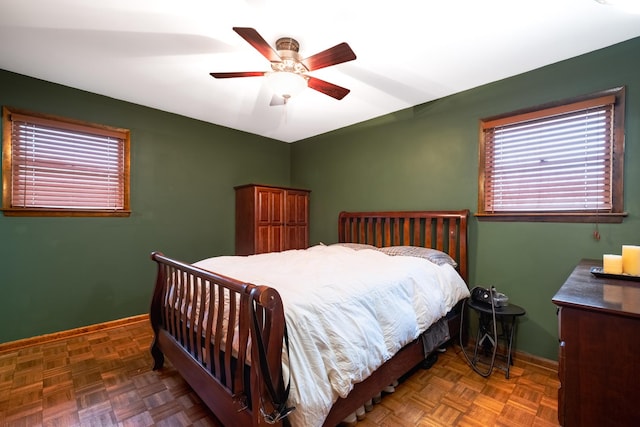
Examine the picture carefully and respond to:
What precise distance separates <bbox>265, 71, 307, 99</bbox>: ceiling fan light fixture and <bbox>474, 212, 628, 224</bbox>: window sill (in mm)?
2063

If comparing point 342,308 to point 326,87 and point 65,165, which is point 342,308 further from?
point 65,165

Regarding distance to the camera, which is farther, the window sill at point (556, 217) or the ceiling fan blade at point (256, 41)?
the window sill at point (556, 217)

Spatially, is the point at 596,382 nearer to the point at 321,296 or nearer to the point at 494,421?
the point at 494,421

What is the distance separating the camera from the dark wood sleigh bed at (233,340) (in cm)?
119

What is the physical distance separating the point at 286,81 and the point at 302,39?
0.36 metres

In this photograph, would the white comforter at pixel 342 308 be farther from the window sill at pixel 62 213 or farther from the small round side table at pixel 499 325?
the window sill at pixel 62 213

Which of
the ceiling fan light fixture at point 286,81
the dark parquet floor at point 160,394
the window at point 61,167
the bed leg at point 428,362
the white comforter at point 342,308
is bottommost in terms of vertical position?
the dark parquet floor at point 160,394

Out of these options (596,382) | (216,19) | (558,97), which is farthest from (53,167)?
(558,97)

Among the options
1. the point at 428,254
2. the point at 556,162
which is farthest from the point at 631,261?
the point at 428,254

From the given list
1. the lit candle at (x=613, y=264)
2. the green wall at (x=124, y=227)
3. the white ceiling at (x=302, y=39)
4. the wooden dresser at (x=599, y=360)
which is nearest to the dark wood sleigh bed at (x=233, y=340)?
the wooden dresser at (x=599, y=360)

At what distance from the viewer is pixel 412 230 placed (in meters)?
3.23

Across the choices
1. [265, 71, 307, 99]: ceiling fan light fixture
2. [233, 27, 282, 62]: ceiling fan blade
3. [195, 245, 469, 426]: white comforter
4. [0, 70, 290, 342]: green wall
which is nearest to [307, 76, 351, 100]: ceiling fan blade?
[265, 71, 307, 99]: ceiling fan light fixture

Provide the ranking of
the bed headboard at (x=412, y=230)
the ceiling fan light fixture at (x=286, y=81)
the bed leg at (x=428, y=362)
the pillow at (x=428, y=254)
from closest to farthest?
the ceiling fan light fixture at (x=286, y=81) < the bed leg at (x=428, y=362) < the pillow at (x=428, y=254) < the bed headboard at (x=412, y=230)

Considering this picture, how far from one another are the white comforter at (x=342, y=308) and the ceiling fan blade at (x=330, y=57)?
1.43 metres
